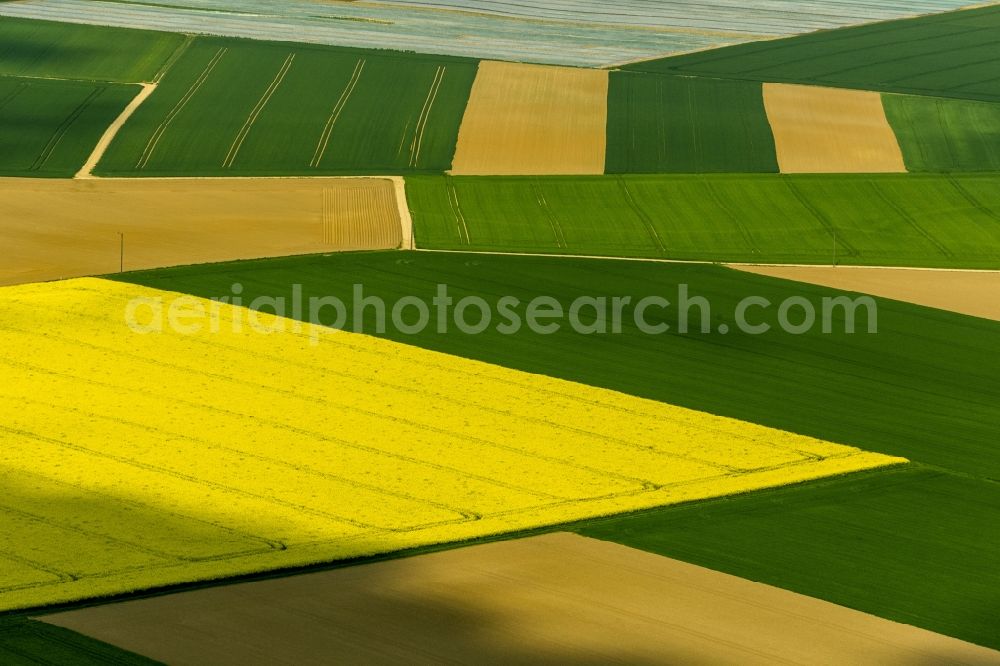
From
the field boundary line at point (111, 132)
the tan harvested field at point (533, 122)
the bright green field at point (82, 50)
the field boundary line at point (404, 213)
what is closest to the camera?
the field boundary line at point (404, 213)

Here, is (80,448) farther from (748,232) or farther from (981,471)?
(748,232)

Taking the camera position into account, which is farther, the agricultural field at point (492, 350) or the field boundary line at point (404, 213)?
the field boundary line at point (404, 213)

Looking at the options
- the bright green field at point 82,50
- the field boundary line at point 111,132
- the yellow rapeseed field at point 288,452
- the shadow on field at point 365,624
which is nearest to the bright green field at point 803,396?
the yellow rapeseed field at point 288,452

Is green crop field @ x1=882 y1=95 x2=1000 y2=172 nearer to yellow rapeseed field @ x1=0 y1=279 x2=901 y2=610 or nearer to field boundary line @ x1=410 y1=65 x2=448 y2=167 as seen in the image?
field boundary line @ x1=410 y1=65 x2=448 y2=167

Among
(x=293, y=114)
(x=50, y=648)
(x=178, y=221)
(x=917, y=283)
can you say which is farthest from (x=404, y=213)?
(x=50, y=648)

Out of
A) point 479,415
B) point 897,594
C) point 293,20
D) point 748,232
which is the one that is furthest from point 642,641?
point 293,20

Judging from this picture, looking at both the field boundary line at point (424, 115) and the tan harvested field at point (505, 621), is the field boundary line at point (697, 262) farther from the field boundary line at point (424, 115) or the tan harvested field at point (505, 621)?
the tan harvested field at point (505, 621)
